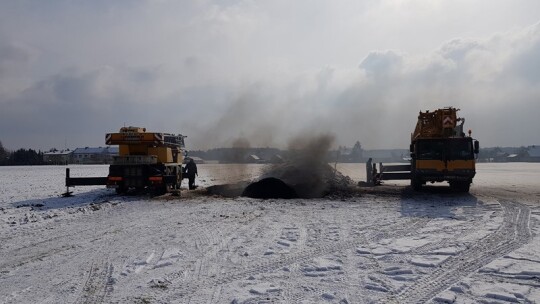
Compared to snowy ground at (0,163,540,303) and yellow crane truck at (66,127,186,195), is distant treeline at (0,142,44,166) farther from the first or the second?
snowy ground at (0,163,540,303)

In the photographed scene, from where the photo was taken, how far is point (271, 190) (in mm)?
19406

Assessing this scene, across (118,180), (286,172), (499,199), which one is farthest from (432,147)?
(118,180)

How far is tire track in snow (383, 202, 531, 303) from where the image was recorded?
5.38m

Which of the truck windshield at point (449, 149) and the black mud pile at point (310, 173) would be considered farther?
the black mud pile at point (310, 173)

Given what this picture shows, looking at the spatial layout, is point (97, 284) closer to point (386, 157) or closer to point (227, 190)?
point (227, 190)

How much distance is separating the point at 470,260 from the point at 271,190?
42.6 feet

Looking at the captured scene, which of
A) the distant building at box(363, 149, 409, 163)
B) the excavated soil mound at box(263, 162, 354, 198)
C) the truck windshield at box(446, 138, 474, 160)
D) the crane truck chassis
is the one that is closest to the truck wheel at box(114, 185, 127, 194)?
the excavated soil mound at box(263, 162, 354, 198)

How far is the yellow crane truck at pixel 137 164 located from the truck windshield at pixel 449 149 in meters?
12.1

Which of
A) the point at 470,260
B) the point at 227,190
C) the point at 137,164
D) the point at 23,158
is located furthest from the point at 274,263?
the point at 23,158

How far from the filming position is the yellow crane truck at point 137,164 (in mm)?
18469

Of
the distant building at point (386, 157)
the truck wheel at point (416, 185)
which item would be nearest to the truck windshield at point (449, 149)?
the truck wheel at point (416, 185)

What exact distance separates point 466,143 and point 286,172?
10648 millimetres

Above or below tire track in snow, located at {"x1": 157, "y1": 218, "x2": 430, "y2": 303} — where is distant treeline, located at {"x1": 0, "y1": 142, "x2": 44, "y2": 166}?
above

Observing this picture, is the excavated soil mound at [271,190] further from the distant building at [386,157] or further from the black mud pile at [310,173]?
the distant building at [386,157]
